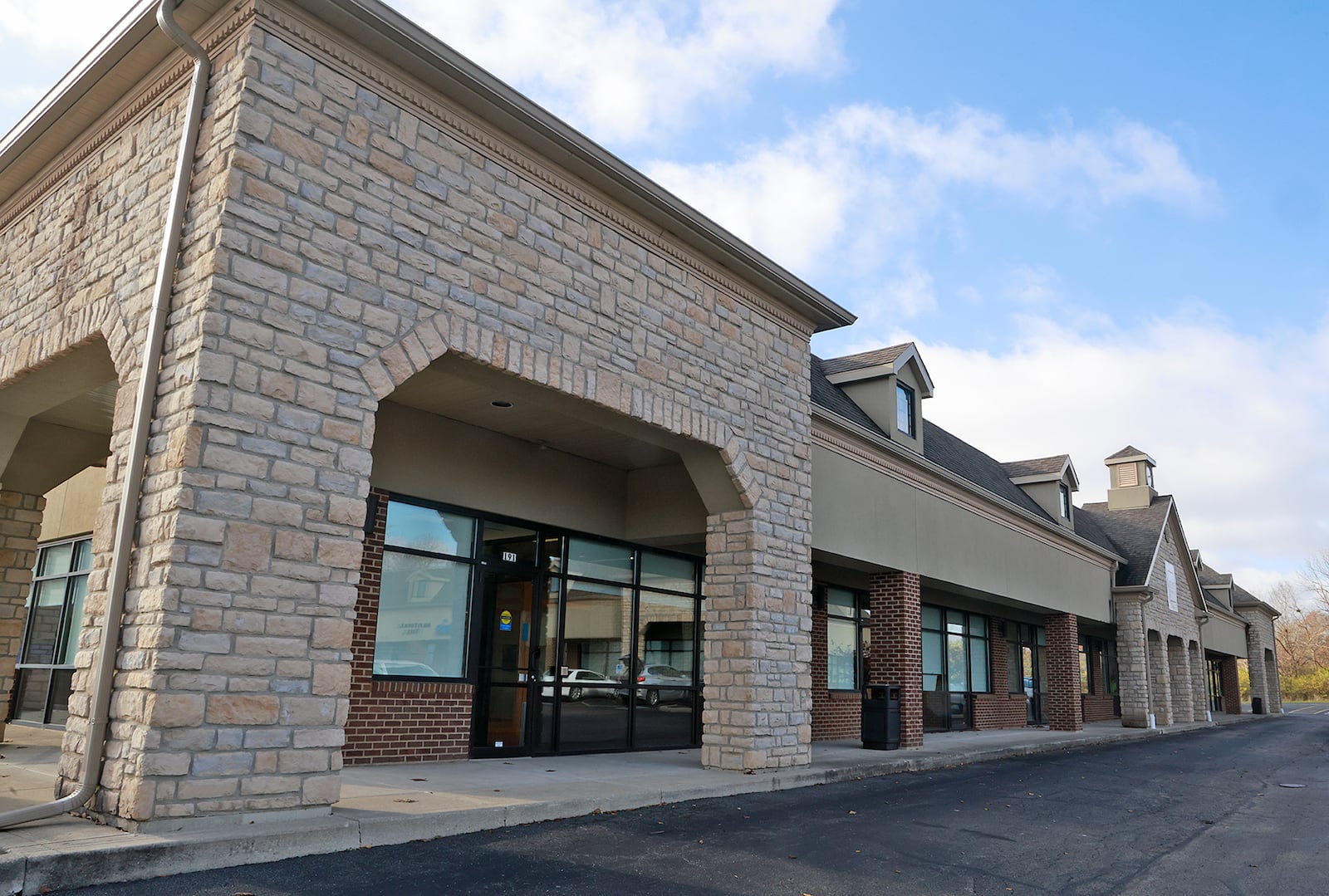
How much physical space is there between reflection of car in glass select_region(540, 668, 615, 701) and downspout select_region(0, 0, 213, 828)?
6505 mm

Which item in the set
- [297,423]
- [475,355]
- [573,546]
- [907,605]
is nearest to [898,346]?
[907,605]

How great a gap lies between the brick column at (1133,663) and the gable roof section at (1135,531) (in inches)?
43.9

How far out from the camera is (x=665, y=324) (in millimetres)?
10570

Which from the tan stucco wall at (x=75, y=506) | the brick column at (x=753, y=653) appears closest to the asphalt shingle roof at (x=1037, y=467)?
the brick column at (x=753, y=653)

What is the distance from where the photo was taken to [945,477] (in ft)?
60.0

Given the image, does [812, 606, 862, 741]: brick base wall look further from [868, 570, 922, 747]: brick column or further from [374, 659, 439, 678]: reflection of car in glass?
[374, 659, 439, 678]: reflection of car in glass

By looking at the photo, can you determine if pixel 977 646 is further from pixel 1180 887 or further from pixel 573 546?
pixel 1180 887

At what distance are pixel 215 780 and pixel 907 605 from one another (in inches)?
493

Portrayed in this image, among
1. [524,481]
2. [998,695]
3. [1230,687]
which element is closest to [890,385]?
[524,481]

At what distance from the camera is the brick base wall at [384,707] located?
33.9ft

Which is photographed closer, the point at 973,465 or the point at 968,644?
the point at 968,644

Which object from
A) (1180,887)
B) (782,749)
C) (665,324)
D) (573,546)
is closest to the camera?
(1180,887)

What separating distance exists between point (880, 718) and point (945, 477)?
516 cm

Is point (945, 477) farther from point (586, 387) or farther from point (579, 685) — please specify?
point (586, 387)
